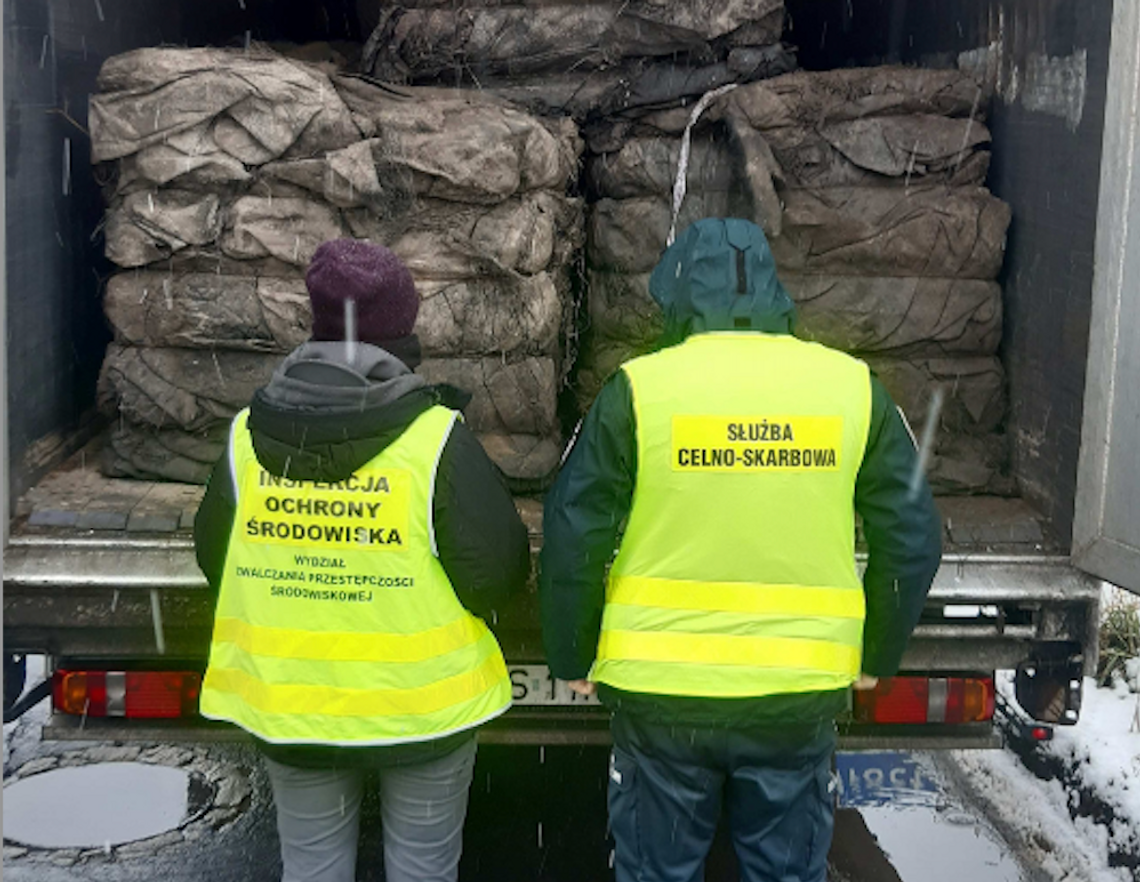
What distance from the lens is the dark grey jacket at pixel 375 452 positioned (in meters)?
2.62

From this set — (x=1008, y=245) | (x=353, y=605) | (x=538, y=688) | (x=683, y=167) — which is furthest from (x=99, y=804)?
(x=1008, y=245)

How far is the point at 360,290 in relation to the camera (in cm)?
274

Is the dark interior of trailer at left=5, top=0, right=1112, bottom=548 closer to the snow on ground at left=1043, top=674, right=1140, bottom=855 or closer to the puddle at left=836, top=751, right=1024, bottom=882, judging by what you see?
the puddle at left=836, top=751, right=1024, bottom=882

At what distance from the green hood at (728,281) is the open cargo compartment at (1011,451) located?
879 millimetres

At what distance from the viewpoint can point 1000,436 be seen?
4262 millimetres

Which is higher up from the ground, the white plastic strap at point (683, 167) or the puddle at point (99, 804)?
the white plastic strap at point (683, 167)

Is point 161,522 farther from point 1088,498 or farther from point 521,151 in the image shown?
point 1088,498

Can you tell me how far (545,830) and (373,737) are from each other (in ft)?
5.81

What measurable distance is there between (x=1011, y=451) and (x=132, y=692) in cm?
238

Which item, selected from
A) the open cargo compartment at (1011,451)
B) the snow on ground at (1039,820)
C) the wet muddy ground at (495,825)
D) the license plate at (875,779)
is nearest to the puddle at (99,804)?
the wet muddy ground at (495,825)

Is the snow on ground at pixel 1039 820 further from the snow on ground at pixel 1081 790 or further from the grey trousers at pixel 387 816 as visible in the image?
the grey trousers at pixel 387 816

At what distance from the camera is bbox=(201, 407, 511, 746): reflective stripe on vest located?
2648 mm

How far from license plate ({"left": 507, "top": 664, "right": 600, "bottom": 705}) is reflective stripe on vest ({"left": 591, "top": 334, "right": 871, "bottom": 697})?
0.75m

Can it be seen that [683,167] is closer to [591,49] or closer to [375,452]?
[591,49]
